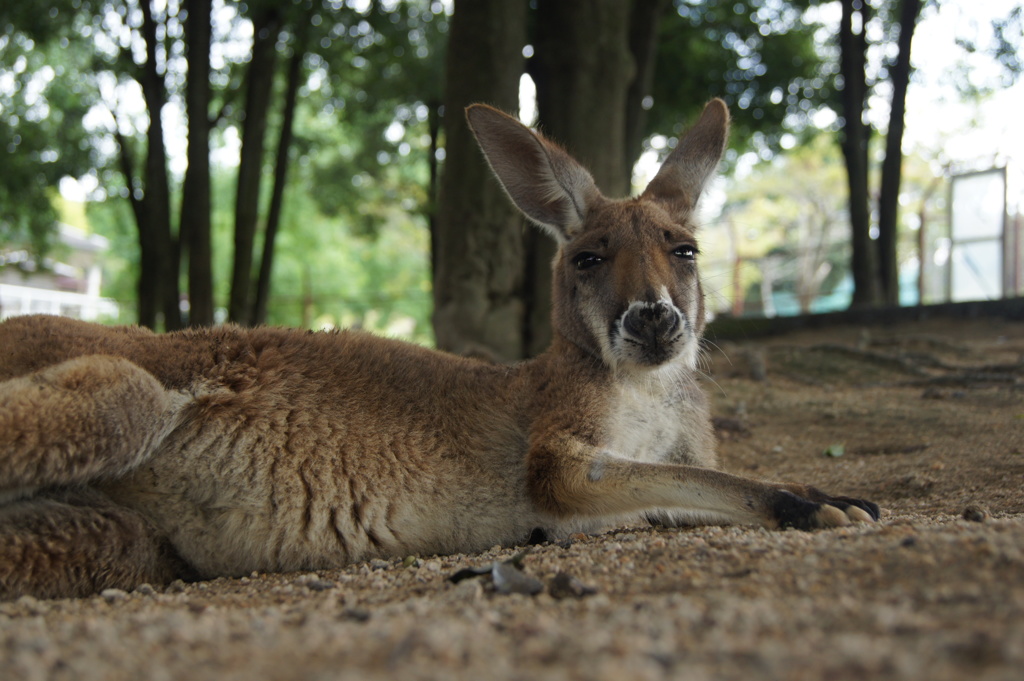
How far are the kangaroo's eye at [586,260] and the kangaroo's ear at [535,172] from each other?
359 mm

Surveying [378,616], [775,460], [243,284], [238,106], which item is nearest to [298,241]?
[238,106]

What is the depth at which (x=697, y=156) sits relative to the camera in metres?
5.09

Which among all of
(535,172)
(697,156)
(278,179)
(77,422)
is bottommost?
(77,422)

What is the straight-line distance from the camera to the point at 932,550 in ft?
7.75

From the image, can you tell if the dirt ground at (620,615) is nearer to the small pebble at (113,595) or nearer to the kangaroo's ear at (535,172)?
the small pebble at (113,595)

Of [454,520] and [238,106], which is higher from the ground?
[238,106]

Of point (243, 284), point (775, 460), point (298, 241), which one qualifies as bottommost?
point (775, 460)

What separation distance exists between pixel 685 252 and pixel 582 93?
4997mm

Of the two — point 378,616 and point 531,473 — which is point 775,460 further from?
point 378,616

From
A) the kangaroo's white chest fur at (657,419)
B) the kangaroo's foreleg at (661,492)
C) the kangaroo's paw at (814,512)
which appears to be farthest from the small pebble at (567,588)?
the kangaroo's white chest fur at (657,419)

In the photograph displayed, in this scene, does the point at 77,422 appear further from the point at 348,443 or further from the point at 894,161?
the point at 894,161

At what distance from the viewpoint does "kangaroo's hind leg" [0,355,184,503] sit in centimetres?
308

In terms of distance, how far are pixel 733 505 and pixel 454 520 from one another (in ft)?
4.23

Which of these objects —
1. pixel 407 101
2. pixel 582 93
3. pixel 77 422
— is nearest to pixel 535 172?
pixel 77 422
